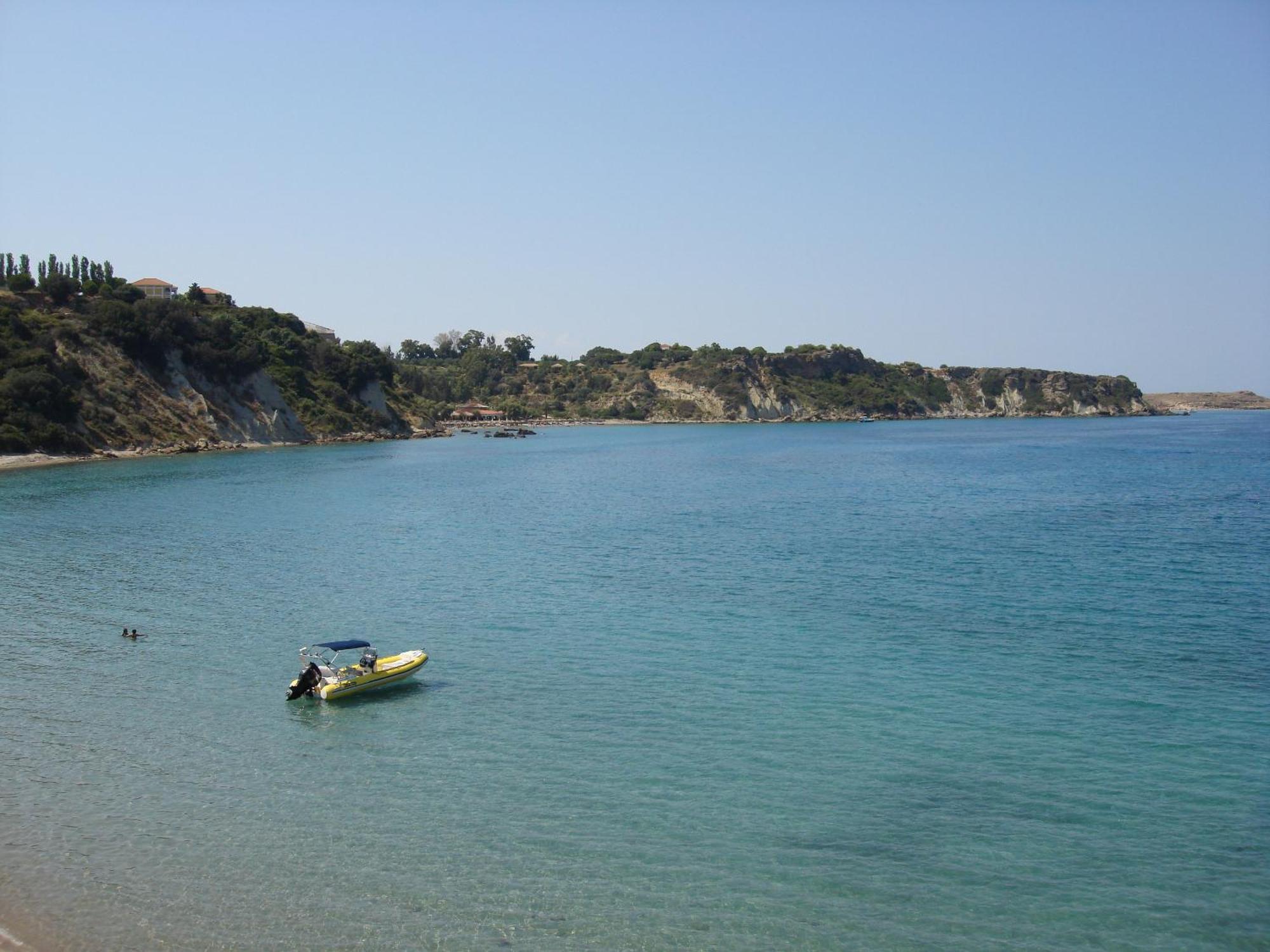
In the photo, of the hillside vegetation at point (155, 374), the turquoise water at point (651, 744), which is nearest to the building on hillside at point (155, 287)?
the hillside vegetation at point (155, 374)

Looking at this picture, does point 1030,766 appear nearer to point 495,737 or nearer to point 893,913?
point 893,913

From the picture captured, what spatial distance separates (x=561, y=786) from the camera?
744 inches

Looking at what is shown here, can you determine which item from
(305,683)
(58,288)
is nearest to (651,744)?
(305,683)

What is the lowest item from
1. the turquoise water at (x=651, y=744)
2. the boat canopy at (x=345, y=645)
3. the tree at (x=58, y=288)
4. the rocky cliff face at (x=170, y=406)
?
the turquoise water at (x=651, y=744)

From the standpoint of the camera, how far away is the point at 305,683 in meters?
24.6

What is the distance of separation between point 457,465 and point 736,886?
288 feet

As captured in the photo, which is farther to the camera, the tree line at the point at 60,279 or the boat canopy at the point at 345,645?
the tree line at the point at 60,279

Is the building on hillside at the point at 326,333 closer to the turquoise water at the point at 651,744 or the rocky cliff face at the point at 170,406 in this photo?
the rocky cliff face at the point at 170,406

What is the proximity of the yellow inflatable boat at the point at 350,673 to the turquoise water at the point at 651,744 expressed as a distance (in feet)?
1.52

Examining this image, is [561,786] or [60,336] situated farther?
[60,336]

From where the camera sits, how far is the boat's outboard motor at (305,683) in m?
24.4

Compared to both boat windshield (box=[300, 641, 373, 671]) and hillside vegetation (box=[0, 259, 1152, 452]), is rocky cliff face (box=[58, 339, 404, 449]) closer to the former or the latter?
hillside vegetation (box=[0, 259, 1152, 452])

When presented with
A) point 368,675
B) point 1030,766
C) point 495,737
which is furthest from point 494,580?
point 1030,766

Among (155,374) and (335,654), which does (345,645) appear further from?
(155,374)
